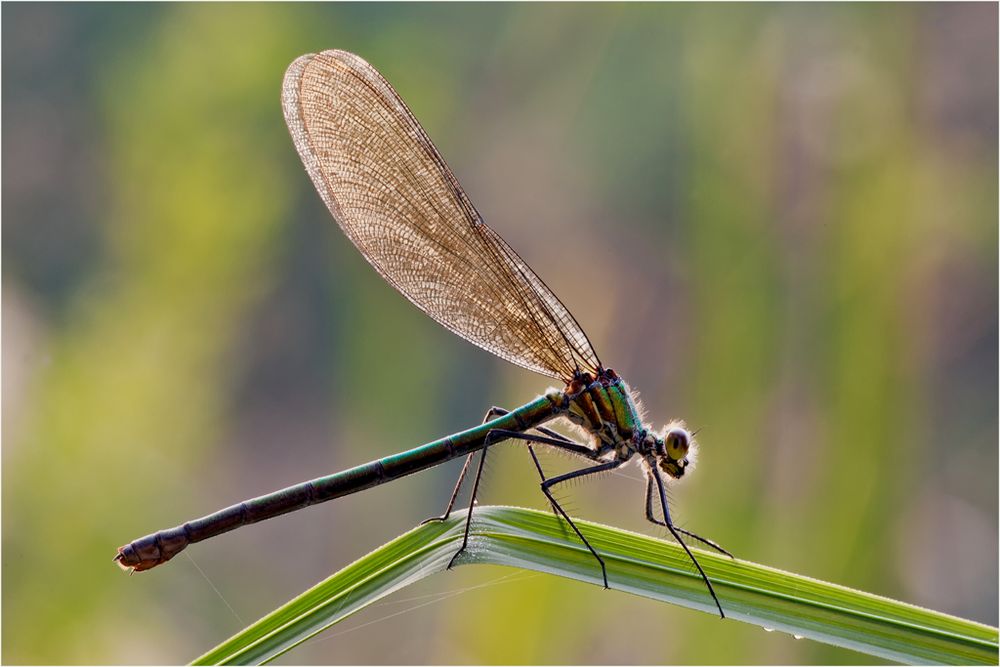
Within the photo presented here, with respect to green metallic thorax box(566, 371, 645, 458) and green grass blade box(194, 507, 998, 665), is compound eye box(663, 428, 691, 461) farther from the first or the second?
green grass blade box(194, 507, 998, 665)

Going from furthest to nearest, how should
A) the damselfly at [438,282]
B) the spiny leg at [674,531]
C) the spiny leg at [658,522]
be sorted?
the damselfly at [438,282], the spiny leg at [658,522], the spiny leg at [674,531]

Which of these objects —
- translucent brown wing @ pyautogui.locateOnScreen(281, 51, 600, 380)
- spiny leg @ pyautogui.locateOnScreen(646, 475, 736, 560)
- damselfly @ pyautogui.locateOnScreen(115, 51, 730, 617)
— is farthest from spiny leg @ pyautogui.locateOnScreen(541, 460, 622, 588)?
translucent brown wing @ pyautogui.locateOnScreen(281, 51, 600, 380)

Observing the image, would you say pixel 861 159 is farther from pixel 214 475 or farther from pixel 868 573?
pixel 214 475

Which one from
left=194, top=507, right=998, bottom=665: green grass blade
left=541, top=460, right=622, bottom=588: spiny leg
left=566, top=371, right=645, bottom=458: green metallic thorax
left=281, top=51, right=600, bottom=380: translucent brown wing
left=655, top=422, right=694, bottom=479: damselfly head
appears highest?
left=281, top=51, right=600, bottom=380: translucent brown wing

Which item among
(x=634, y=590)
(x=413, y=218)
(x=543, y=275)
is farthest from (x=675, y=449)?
(x=543, y=275)

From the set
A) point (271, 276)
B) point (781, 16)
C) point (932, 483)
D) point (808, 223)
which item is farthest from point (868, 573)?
point (271, 276)

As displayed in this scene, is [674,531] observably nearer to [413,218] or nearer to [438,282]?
[438,282]

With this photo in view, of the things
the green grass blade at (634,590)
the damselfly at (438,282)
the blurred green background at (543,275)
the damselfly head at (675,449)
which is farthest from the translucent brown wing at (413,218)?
the green grass blade at (634,590)

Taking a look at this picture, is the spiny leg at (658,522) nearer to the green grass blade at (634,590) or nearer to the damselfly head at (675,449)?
the damselfly head at (675,449)

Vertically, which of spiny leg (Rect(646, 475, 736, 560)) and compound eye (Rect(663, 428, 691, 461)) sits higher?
compound eye (Rect(663, 428, 691, 461))
